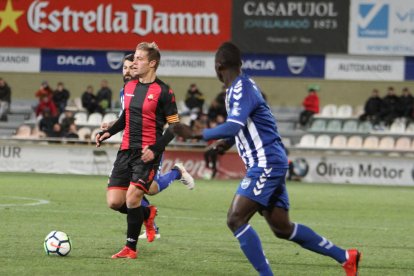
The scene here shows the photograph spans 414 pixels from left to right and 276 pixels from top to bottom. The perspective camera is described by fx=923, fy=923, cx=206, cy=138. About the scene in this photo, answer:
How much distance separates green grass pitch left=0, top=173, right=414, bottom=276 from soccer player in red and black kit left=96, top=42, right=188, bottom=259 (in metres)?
0.79

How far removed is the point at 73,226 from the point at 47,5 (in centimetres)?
1880

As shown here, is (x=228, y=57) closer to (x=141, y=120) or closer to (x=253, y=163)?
(x=253, y=163)

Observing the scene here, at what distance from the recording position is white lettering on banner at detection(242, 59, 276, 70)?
2941cm

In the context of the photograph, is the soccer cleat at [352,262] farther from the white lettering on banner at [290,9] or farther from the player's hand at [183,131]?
the white lettering on banner at [290,9]

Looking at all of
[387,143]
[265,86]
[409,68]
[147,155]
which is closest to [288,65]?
[265,86]

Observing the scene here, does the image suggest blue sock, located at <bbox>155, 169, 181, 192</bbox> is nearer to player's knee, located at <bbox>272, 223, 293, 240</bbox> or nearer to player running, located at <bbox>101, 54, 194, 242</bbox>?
player running, located at <bbox>101, 54, 194, 242</bbox>

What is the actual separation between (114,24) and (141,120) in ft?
67.2

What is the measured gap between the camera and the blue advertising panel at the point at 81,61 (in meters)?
30.3

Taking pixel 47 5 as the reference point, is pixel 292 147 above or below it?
below

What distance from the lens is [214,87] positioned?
104ft

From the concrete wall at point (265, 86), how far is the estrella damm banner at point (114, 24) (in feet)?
6.69

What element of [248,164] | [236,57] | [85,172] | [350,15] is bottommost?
A: [85,172]

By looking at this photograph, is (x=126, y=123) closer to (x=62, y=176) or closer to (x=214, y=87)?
(x=62, y=176)

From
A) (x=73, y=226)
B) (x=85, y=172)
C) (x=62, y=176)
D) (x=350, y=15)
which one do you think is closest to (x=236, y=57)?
(x=73, y=226)
